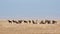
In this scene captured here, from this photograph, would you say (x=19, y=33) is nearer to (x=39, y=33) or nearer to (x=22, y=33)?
(x=22, y=33)

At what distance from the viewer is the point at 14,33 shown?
19.4 m

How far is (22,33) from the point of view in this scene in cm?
1945

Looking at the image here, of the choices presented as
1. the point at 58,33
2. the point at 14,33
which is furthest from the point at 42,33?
the point at 14,33

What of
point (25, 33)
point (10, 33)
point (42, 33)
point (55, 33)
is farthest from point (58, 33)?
point (10, 33)

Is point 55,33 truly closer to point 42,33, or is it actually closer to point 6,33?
point 42,33

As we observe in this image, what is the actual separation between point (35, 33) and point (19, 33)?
1568 millimetres

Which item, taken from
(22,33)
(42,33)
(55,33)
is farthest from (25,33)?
(55,33)

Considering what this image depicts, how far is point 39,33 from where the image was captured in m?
19.7

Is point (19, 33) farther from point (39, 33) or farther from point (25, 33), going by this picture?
point (39, 33)

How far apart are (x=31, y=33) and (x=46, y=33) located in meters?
1.47

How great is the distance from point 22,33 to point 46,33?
2361mm

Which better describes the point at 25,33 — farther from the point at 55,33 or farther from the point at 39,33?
the point at 55,33

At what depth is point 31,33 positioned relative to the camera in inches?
775

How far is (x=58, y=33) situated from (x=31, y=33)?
2640 mm
